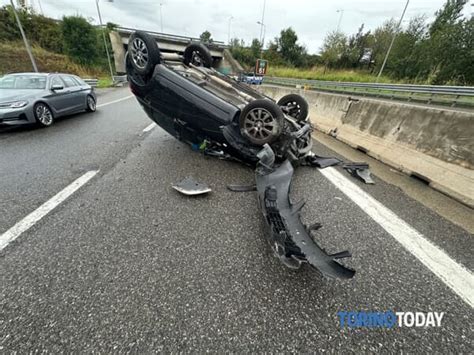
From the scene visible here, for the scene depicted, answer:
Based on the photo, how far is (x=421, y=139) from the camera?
3.40m

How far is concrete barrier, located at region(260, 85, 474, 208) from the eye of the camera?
2.84 meters

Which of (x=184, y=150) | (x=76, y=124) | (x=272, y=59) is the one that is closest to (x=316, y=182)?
(x=184, y=150)

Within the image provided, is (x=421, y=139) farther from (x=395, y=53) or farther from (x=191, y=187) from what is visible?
(x=395, y=53)

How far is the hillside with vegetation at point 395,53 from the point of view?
23.2 metres

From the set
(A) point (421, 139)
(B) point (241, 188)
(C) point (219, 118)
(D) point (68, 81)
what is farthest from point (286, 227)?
(D) point (68, 81)

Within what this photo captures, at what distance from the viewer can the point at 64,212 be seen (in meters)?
2.19

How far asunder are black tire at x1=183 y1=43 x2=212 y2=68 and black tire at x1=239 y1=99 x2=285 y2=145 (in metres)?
2.96

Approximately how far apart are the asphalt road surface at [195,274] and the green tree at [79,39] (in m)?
34.7

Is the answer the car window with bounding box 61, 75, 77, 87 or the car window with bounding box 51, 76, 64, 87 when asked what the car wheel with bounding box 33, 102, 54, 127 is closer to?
the car window with bounding box 51, 76, 64, 87

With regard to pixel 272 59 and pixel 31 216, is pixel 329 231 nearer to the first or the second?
pixel 31 216

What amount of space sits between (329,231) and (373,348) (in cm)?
103

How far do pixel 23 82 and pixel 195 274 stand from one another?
7.40m

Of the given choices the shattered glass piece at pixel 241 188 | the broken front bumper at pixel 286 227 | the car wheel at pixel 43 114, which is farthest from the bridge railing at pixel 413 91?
the car wheel at pixel 43 114

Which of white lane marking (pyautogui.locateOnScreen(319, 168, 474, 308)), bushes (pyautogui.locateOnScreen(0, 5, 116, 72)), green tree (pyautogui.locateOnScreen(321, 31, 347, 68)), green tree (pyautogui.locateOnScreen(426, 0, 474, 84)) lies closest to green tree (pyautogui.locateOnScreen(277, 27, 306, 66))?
green tree (pyautogui.locateOnScreen(321, 31, 347, 68))
